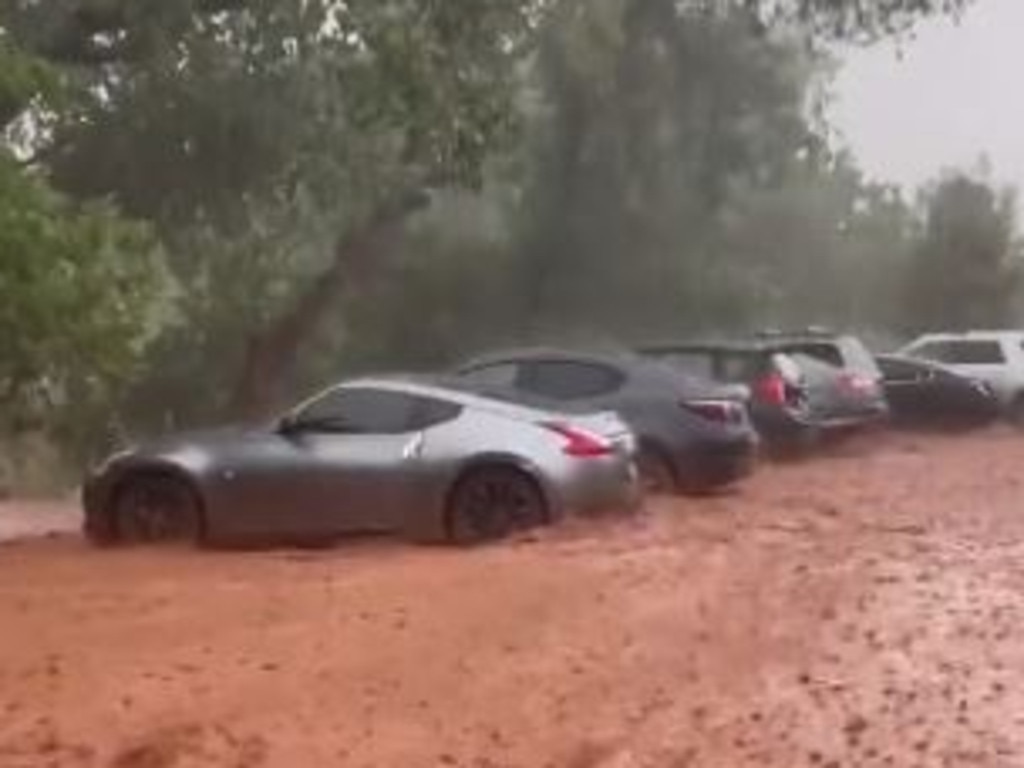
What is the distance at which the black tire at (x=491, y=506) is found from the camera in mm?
17531

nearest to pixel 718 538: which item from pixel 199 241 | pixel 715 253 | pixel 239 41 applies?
pixel 239 41

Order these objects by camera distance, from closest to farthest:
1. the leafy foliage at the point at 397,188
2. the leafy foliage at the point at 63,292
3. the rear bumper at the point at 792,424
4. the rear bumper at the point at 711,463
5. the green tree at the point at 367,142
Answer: the leafy foliage at the point at 63,292 < the leafy foliage at the point at 397,188 < the rear bumper at the point at 711,463 < the green tree at the point at 367,142 < the rear bumper at the point at 792,424

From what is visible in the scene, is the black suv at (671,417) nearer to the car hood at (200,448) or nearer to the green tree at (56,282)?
the car hood at (200,448)

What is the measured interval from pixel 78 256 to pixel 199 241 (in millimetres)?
15672

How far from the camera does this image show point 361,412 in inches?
712

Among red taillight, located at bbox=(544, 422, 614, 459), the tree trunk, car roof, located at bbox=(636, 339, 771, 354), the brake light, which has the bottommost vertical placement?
red taillight, located at bbox=(544, 422, 614, 459)

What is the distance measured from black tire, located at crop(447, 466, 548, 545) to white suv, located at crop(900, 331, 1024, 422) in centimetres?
1657

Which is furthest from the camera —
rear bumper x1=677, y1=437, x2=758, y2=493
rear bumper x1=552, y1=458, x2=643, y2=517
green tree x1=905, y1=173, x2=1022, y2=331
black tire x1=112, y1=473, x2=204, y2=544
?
green tree x1=905, y1=173, x2=1022, y2=331

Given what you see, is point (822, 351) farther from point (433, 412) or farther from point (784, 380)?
point (433, 412)

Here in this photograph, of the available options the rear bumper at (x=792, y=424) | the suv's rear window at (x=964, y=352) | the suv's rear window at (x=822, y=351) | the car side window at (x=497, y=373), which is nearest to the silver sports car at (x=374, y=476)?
the car side window at (x=497, y=373)

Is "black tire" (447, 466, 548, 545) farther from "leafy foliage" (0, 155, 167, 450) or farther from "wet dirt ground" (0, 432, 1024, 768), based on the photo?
"leafy foliage" (0, 155, 167, 450)

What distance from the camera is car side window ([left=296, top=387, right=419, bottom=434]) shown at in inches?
707

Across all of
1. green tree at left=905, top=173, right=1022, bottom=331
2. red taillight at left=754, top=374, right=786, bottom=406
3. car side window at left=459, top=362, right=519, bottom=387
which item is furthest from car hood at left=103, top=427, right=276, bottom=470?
green tree at left=905, top=173, right=1022, bottom=331

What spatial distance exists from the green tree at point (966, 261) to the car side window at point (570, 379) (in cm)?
2606
